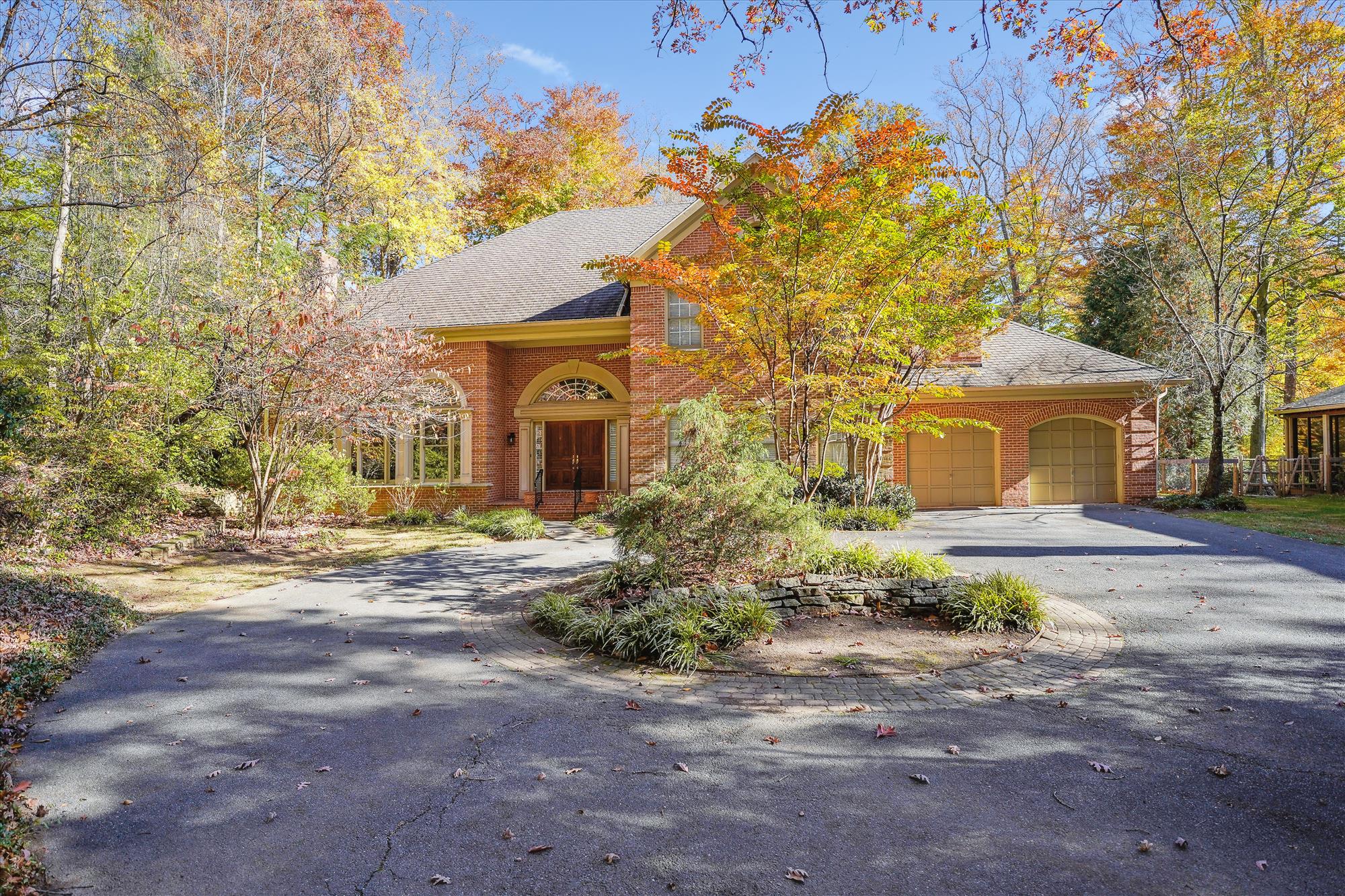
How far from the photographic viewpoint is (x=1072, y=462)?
16750mm

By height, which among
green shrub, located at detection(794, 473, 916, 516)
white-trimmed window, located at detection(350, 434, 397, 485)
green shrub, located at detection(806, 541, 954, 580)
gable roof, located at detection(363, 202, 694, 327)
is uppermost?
gable roof, located at detection(363, 202, 694, 327)

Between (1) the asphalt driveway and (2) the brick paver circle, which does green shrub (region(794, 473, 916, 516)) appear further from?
(1) the asphalt driveway

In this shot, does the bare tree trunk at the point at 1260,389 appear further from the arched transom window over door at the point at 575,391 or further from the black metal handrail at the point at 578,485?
the black metal handrail at the point at 578,485

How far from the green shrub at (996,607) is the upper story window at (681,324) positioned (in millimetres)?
9879

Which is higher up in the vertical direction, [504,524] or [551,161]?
[551,161]

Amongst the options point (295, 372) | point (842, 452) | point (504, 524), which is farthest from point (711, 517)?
point (842, 452)

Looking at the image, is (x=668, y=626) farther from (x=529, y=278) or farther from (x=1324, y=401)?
(x=1324, y=401)

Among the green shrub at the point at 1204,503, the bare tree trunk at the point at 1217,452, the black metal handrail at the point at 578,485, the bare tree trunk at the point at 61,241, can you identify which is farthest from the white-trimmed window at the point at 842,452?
the bare tree trunk at the point at 61,241

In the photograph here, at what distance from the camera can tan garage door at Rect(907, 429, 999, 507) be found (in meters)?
16.9

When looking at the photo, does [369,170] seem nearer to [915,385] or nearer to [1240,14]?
[915,385]

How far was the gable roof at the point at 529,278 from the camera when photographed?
1597 cm

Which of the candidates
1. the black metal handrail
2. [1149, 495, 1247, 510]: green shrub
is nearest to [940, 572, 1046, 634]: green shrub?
the black metal handrail

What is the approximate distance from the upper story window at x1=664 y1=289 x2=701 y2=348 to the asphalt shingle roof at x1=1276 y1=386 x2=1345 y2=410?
1762 cm

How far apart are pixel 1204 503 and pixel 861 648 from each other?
45.1ft
